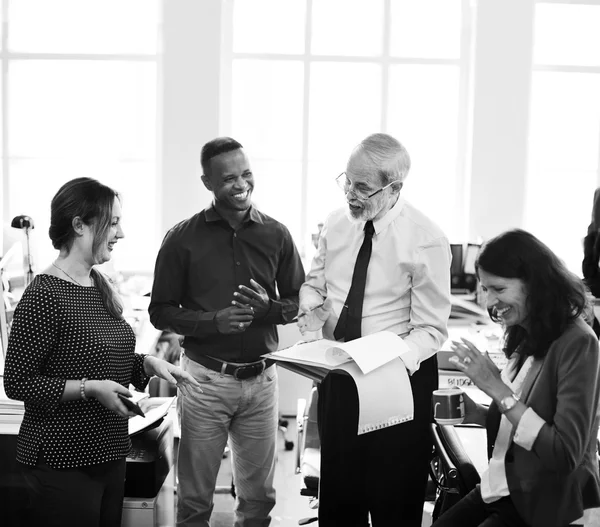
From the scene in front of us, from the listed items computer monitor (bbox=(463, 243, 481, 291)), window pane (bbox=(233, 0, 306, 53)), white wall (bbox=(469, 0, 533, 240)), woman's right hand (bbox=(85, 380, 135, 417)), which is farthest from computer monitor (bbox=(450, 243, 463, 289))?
woman's right hand (bbox=(85, 380, 135, 417))

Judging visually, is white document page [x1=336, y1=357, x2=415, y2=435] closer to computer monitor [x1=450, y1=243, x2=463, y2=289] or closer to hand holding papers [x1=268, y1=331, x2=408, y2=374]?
hand holding papers [x1=268, y1=331, x2=408, y2=374]

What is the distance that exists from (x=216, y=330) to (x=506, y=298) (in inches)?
39.6

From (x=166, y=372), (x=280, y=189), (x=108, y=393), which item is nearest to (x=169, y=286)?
(x=166, y=372)

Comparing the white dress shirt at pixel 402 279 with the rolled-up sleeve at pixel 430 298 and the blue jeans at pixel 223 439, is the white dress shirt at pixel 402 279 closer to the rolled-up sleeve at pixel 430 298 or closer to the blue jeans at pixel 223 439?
the rolled-up sleeve at pixel 430 298

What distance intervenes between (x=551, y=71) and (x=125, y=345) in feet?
13.4

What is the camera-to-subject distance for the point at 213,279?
260cm

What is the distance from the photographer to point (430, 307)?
213 centimetres

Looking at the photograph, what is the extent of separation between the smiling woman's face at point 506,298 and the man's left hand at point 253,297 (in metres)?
0.79

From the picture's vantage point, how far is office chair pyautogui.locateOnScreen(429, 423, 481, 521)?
7.22 ft

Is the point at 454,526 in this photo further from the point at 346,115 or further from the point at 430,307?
the point at 346,115

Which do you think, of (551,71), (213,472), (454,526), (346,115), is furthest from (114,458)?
(551,71)

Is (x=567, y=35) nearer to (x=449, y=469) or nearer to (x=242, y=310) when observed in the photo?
(x=242, y=310)

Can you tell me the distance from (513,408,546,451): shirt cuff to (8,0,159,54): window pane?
4.11 metres

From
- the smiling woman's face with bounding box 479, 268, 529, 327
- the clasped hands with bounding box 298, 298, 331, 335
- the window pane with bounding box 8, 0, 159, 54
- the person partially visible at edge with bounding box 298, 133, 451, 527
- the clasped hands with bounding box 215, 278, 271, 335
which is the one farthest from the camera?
the window pane with bounding box 8, 0, 159, 54
